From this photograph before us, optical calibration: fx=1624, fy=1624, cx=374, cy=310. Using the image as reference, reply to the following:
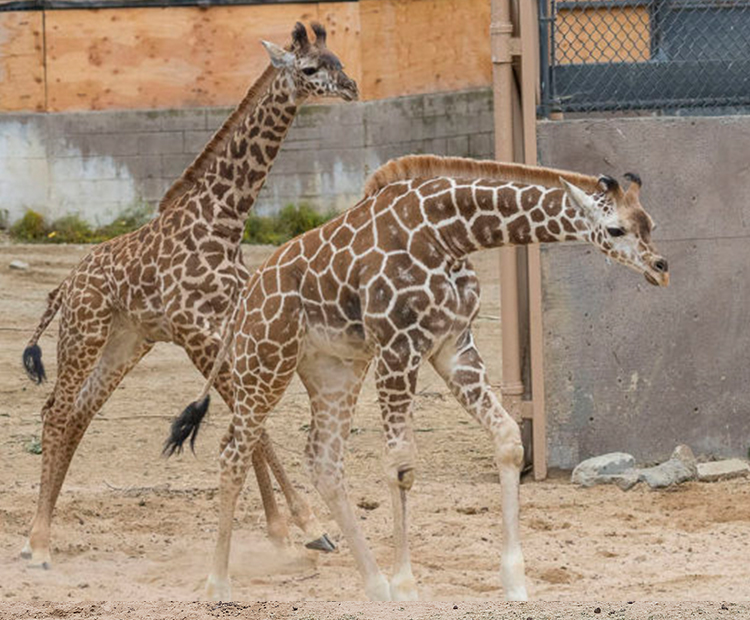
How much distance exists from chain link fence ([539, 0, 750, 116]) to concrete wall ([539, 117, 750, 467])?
29 centimetres

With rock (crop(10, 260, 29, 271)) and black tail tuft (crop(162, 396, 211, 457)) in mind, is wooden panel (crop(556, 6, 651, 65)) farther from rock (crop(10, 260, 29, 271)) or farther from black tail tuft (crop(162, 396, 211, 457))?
rock (crop(10, 260, 29, 271))

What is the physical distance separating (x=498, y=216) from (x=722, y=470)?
9.39 ft

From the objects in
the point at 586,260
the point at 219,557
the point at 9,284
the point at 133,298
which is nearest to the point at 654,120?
the point at 586,260

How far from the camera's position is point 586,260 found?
28.6ft

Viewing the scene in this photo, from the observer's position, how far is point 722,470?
28.2 feet

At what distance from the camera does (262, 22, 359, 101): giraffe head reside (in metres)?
7.65

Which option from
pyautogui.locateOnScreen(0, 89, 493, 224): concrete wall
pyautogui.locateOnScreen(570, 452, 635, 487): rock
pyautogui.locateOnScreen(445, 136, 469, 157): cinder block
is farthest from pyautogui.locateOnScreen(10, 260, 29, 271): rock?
pyautogui.locateOnScreen(570, 452, 635, 487): rock

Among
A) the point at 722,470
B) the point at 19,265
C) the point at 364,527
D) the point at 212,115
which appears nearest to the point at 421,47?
the point at 212,115

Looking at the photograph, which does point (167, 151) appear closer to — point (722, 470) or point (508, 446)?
point (722, 470)

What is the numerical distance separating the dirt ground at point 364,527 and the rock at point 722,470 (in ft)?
0.24

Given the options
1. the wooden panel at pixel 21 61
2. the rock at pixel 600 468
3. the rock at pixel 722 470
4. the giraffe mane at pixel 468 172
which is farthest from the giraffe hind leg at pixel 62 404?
the wooden panel at pixel 21 61

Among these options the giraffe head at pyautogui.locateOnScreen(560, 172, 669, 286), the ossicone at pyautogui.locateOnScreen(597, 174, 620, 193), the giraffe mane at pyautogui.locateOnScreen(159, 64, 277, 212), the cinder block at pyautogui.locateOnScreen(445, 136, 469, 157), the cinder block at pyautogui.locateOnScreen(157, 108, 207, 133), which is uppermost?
the cinder block at pyautogui.locateOnScreen(157, 108, 207, 133)

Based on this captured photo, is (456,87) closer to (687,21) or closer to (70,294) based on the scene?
(687,21)

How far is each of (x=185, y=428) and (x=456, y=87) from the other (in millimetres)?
9533
